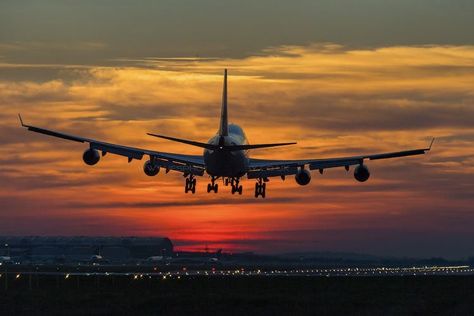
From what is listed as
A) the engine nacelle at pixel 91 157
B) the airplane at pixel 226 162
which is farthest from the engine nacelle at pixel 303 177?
the engine nacelle at pixel 91 157

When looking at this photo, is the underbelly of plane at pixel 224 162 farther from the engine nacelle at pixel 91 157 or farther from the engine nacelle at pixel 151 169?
the engine nacelle at pixel 91 157

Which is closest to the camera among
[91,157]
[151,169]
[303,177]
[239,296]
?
[239,296]

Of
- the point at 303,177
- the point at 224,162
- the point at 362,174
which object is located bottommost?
the point at 224,162

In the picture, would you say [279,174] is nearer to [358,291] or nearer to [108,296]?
[358,291]

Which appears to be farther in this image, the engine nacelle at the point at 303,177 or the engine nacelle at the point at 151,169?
the engine nacelle at the point at 303,177

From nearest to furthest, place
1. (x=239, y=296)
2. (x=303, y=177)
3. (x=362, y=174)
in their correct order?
(x=239, y=296) < (x=362, y=174) < (x=303, y=177)

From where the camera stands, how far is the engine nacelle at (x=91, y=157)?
3944 inches

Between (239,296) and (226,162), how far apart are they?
17044 millimetres

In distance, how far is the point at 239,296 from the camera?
91.0 meters

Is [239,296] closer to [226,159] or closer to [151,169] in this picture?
[226,159]

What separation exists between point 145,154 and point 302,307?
117 feet

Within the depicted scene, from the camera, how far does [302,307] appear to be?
79875 millimetres

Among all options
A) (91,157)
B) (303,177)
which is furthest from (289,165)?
(91,157)

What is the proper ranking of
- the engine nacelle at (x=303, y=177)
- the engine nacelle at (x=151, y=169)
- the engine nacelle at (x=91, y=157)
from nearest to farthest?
the engine nacelle at (x=91, y=157) → the engine nacelle at (x=151, y=169) → the engine nacelle at (x=303, y=177)
